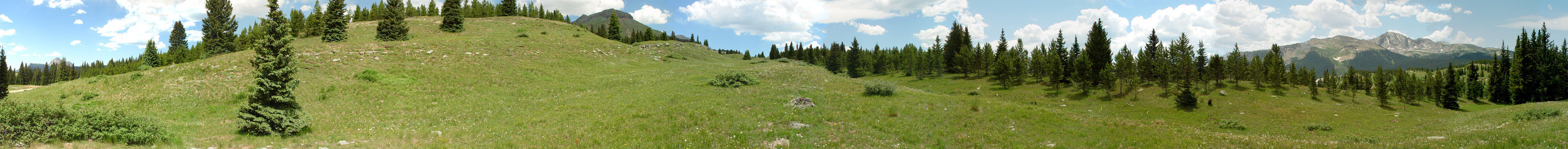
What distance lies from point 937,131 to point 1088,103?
95.0ft

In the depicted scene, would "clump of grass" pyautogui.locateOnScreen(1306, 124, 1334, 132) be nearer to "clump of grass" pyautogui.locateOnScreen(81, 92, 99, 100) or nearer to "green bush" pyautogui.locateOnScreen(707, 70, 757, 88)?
"green bush" pyautogui.locateOnScreen(707, 70, 757, 88)

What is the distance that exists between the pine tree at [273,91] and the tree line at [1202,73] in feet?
151

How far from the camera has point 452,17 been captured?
75000 millimetres

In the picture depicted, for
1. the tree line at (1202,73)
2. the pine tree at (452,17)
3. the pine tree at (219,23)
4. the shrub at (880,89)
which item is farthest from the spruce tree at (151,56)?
the tree line at (1202,73)

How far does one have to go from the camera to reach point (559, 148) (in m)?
15.0

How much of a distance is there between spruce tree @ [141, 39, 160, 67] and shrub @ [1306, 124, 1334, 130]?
276ft

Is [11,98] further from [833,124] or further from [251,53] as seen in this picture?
[251,53]

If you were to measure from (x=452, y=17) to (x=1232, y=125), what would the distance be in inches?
3275

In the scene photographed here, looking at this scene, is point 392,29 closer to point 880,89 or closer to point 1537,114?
point 880,89

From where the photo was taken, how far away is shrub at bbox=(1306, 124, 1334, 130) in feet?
81.8

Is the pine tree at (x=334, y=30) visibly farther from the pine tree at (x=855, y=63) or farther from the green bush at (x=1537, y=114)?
the green bush at (x=1537, y=114)

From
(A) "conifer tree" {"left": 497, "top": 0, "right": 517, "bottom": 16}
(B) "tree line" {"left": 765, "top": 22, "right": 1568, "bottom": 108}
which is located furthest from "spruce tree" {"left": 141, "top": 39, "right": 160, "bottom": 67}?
(B) "tree line" {"left": 765, "top": 22, "right": 1568, "bottom": 108}

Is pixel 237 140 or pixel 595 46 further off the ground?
pixel 595 46

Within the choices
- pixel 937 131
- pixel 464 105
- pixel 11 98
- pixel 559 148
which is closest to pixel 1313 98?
pixel 937 131
